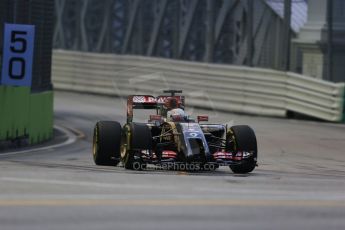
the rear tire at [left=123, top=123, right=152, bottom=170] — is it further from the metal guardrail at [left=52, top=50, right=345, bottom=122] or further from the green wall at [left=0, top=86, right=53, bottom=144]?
the metal guardrail at [left=52, top=50, right=345, bottom=122]

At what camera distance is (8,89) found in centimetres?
1841

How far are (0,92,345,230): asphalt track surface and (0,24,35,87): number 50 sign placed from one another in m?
1.82

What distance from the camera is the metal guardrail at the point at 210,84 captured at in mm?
26094

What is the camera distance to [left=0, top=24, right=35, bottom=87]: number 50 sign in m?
17.7

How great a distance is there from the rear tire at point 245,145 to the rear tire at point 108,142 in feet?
5.60

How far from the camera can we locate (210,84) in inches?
1182

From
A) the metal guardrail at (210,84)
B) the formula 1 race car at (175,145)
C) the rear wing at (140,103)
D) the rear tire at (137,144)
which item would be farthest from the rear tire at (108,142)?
the metal guardrail at (210,84)

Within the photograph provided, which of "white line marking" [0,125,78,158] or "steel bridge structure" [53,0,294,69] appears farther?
"steel bridge structure" [53,0,294,69]

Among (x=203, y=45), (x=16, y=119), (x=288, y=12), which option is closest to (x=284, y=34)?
(x=288, y=12)

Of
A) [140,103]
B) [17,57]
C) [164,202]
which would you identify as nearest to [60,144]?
[17,57]

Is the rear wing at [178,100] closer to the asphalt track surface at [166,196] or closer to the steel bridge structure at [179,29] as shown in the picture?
the asphalt track surface at [166,196]

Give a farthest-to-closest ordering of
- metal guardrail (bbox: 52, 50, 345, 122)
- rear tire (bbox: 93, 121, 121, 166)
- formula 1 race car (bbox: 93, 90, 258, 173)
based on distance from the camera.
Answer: metal guardrail (bbox: 52, 50, 345, 122) < rear tire (bbox: 93, 121, 121, 166) < formula 1 race car (bbox: 93, 90, 258, 173)

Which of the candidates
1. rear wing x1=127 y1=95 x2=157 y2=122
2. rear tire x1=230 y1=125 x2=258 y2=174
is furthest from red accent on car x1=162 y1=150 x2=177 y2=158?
rear wing x1=127 y1=95 x2=157 y2=122

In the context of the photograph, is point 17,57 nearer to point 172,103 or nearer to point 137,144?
point 172,103
